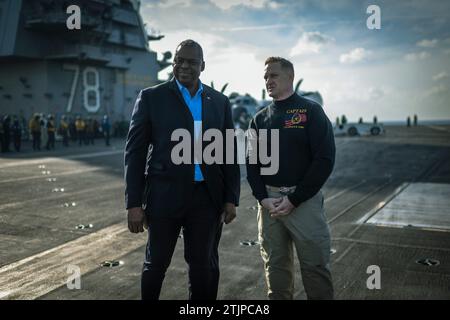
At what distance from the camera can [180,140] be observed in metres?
2.94

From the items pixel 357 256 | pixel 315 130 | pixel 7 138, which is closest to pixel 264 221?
pixel 315 130

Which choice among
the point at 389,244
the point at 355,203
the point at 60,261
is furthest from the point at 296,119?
the point at 355,203

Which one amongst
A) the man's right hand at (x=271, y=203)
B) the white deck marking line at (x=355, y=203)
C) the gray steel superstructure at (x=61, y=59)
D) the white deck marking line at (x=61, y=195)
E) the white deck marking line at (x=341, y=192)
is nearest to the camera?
the man's right hand at (x=271, y=203)

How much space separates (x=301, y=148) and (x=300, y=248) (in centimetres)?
78

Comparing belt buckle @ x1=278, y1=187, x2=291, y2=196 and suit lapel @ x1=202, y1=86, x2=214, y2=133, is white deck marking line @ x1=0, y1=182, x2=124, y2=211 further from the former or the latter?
belt buckle @ x1=278, y1=187, x2=291, y2=196

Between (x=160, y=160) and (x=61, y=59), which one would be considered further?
(x=61, y=59)

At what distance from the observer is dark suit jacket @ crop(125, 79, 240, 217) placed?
287 centimetres

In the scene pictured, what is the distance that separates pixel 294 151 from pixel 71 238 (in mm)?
3936

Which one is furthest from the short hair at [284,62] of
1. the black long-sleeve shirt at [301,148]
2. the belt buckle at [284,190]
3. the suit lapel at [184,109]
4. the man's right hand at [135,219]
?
the man's right hand at [135,219]

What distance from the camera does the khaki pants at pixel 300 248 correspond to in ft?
9.76

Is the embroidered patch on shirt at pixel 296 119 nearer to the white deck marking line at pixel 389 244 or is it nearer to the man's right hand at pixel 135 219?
the man's right hand at pixel 135 219

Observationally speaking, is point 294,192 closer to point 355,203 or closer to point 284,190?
point 284,190

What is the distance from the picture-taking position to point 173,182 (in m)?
2.89
